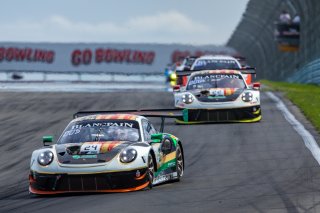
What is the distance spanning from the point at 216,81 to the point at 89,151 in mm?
9685

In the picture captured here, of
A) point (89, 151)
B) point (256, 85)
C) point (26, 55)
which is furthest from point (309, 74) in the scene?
point (26, 55)

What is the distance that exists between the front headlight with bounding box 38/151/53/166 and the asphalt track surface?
1.56 feet

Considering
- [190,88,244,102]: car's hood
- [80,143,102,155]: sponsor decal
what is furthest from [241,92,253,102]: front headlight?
[80,143,102,155]: sponsor decal

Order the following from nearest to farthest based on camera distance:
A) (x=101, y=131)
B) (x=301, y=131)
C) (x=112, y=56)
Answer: (x=101, y=131) < (x=301, y=131) < (x=112, y=56)

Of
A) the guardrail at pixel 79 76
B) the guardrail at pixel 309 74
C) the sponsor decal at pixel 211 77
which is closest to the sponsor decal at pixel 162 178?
the sponsor decal at pixel 211 77

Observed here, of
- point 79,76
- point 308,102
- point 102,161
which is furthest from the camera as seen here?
point 79,76

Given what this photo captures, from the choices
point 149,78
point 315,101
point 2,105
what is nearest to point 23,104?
point 2,105

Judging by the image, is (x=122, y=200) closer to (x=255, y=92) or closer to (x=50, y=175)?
(x=50, y=175)

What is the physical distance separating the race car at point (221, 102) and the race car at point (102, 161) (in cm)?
722

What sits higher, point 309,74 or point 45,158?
point 45,158

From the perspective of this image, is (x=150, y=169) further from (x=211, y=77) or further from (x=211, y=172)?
(x=211, y=77)

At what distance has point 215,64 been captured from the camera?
25953 mm

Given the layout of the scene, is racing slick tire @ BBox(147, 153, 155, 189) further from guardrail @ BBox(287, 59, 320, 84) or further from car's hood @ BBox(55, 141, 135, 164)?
guardrail @ BBox(287, 59, 320, 84)

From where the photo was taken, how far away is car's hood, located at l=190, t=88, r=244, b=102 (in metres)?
19.8
